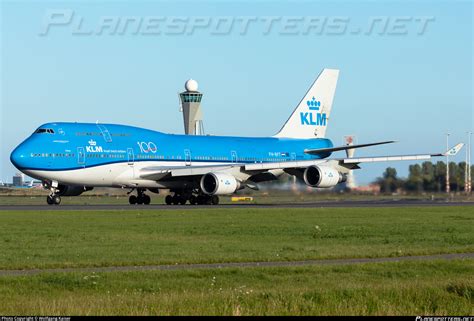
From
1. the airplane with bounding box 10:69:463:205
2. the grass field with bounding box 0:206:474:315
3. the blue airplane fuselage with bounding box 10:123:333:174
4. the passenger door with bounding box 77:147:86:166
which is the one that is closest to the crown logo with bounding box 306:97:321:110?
the airplane with bounding box 10:69:463:205

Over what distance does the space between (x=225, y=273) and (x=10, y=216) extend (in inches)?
863

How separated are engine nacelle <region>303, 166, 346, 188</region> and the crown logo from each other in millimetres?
12145

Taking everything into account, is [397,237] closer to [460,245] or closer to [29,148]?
[460,245]

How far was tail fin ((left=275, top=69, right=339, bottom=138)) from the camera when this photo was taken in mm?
69312

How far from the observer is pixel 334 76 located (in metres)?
71.6

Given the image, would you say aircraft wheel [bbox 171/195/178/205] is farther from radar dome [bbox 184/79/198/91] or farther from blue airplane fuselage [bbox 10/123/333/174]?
→ radar dome [bbox 184/79/198/91]

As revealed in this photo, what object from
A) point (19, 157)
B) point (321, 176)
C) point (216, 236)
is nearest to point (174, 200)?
point (321, 176)

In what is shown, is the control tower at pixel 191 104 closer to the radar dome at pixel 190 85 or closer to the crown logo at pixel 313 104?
the radar dome at pixel 190 85

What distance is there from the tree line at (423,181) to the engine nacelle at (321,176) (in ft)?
17.6

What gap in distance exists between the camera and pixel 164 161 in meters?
58.5

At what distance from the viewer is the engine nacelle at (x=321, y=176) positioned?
57969 millimetres

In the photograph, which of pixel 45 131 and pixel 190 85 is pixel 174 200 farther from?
pixel 190 85

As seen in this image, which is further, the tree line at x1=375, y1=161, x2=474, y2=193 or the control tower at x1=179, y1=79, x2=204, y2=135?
the control tower at x1=179, y1=79, x2=204, y2=135

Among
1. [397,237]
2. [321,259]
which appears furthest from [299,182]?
[321,259]
